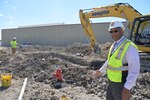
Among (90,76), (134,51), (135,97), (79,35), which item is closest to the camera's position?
(134,51)

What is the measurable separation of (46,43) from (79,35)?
8.23m

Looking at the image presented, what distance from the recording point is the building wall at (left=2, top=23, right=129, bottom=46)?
129 ft

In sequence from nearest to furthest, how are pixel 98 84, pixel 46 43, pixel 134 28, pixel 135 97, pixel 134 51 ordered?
pixel 134 51 < pixel 135 97 < pixel 98 84 < pixel 134 28 < pixel 46 43

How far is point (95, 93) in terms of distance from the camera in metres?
9.04

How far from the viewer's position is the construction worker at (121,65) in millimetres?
4090

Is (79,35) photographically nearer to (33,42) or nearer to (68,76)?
(33,42)

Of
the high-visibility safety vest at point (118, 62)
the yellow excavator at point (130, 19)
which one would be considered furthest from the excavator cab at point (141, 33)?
the high-visibility safety vest at point (118, 62)

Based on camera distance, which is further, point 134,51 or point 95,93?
point 95,93

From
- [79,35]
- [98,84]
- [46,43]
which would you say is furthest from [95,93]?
[46,43]

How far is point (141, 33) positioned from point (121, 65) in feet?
29.3

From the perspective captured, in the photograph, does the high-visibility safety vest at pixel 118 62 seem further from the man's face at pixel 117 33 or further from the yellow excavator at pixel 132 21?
the yellow excavator at pixel 132 21

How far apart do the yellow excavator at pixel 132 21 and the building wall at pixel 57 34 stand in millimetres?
21497

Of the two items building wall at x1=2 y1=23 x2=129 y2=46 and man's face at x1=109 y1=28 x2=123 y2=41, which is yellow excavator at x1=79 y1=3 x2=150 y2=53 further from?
building wall at x1=2 y1=23 x2=129 y2=46

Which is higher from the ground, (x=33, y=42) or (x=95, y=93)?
(x=95, y=93)
